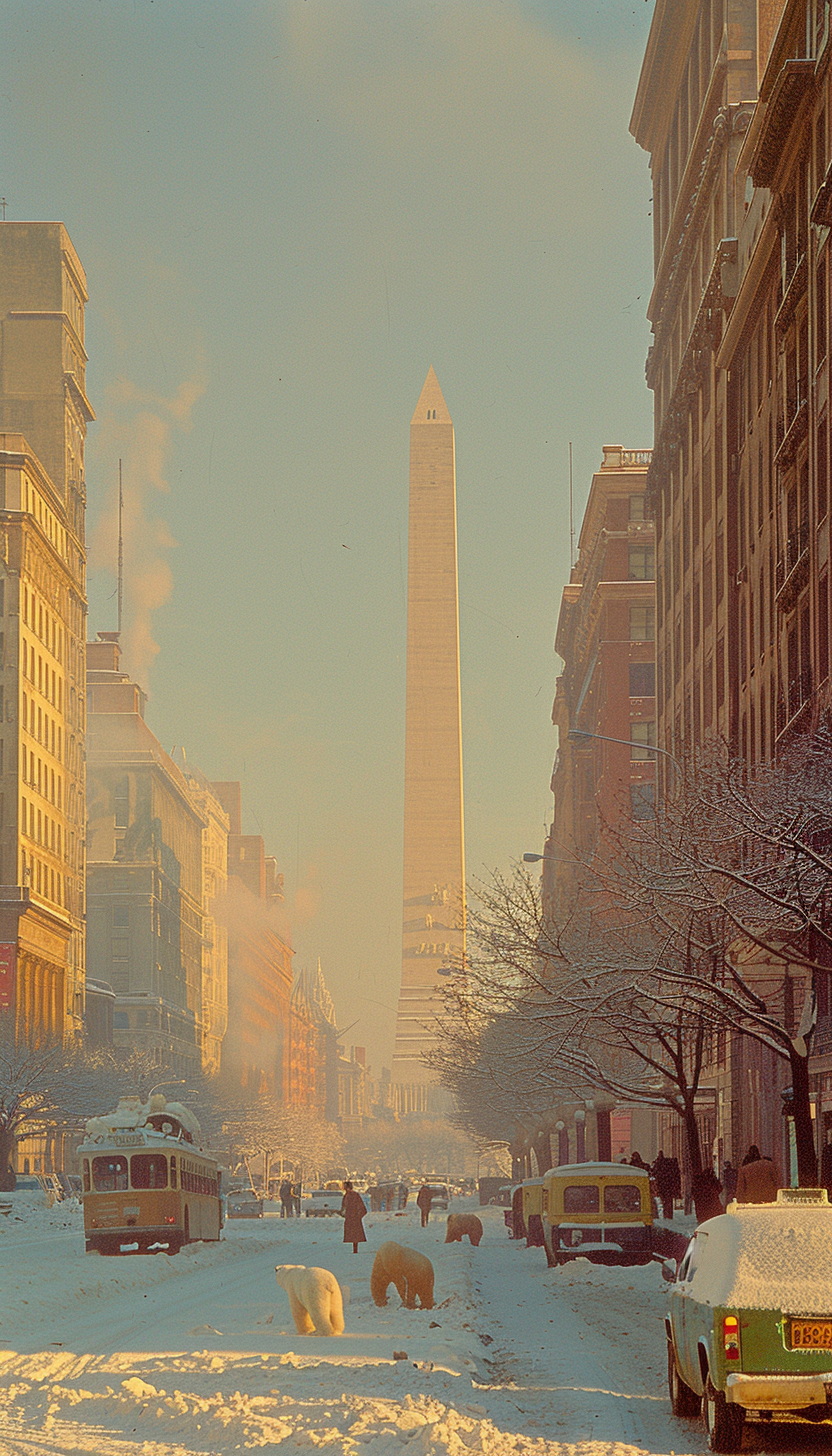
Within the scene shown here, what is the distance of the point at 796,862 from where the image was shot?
1148 inches

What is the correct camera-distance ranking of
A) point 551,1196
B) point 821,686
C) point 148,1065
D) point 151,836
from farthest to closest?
1. point 151,836
2. point 148,1065
3. point 821,686
4. point 551,1196

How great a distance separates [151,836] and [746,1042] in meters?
127

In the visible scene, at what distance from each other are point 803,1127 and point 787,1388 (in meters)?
17.7

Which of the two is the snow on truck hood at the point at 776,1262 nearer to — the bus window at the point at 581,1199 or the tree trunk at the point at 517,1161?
the bus window at the point at 581,1199

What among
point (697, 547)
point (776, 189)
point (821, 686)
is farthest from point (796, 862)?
point (697, 547)

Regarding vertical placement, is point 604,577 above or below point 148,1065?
above

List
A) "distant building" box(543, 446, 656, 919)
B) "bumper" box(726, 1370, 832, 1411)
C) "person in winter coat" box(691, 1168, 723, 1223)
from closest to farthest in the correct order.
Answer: "bumper" box(726, 1370, 832, 1411) < "person in winter coat" box(691, 1168, 723, 1223) < "distant building" box(543, 446, 656, 919)

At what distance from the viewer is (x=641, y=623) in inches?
4146

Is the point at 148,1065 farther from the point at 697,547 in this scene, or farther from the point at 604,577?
the point at 697,547

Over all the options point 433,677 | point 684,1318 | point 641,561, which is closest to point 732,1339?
point 684,1318

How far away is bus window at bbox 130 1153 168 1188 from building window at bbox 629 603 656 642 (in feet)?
211

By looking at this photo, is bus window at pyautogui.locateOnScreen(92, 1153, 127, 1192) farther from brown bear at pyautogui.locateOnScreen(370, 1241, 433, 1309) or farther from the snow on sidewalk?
brown bear at pyautogui.locateOnScreen(370, 1241, 433, 1309)

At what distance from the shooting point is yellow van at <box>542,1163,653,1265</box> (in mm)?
35875

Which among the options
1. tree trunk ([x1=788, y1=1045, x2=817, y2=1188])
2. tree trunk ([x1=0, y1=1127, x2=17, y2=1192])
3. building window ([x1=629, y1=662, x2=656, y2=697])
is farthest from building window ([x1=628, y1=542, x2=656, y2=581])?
tree trunk ([x1=788, y1=1045, x2=817, y2=1188])
